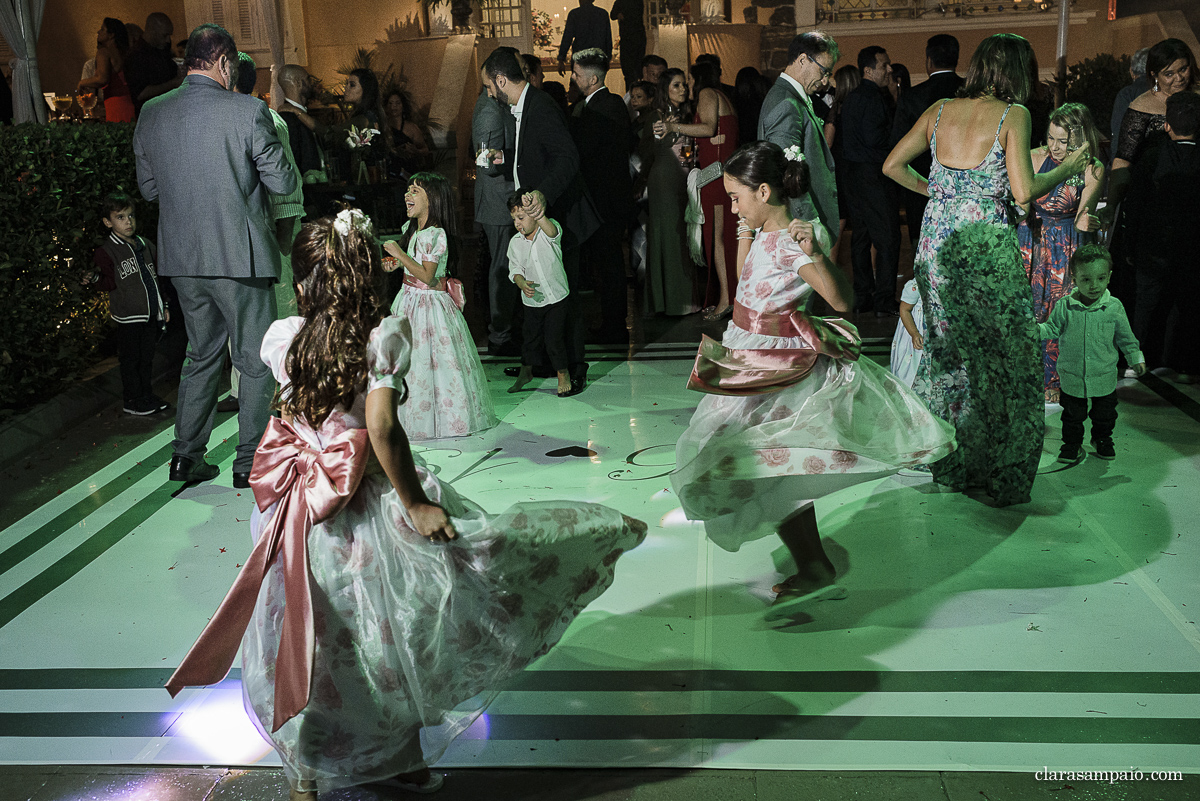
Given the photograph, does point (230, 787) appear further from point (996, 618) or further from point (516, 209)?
point (516, 209)

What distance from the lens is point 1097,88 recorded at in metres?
10.1

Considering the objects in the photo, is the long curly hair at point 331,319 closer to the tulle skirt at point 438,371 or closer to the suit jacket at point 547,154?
the tulle skirt at point 438,371

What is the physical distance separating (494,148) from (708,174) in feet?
7.14

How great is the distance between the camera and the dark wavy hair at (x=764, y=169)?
3.67 metres

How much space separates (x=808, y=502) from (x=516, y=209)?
126 inches

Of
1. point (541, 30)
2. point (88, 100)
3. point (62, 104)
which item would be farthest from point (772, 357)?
point (541, 30)

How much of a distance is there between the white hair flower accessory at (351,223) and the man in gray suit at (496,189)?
13.1ft

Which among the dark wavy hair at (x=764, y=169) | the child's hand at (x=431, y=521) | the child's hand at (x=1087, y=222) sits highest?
the dark wavy hair at (x=764, y=169)

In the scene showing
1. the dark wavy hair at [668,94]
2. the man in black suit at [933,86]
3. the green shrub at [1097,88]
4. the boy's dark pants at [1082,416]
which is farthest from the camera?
the green shrub at [1097,88]

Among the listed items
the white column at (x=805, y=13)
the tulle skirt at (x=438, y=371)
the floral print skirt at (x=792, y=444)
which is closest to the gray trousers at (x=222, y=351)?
the tulle skirt at (x=438, y=371)

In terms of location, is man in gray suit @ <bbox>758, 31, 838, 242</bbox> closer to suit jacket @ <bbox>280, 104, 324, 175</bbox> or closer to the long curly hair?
suit jacket @ <bbox>280, 104, 324, 175</bbox>

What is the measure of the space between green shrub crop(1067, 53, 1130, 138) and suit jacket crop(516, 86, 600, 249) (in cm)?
552

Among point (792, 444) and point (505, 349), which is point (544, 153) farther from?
point (792, 444)

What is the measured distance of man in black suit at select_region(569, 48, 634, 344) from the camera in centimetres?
743
